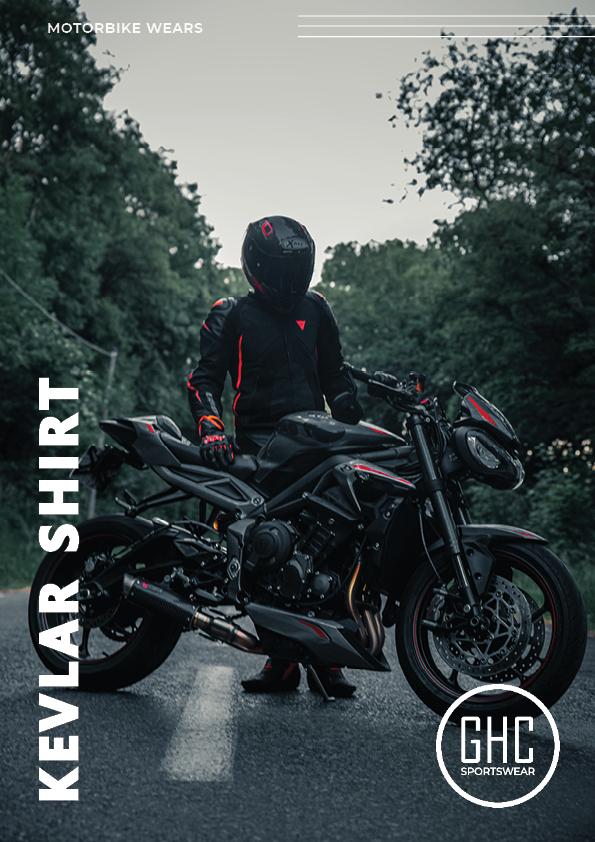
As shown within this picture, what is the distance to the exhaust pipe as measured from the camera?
12.5ft

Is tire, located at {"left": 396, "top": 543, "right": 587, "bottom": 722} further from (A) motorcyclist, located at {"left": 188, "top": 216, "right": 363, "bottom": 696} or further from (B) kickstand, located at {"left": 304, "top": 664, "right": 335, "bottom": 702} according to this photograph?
(A) motorcyclist, located at {"left": 188, "top": 216, "right": 363, "bottom": 696}

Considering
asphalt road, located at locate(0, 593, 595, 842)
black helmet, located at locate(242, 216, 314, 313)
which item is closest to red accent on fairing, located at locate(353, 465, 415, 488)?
asphalt road, located at locate(0, 593, 595, 842)

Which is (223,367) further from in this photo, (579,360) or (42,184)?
(42,184)

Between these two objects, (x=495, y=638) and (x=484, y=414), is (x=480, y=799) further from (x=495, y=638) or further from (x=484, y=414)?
(x=484, y=414)

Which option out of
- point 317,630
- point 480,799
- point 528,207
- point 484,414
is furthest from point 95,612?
point 528,207

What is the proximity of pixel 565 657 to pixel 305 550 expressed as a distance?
3.70 ft

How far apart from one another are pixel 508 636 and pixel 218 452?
154 cm

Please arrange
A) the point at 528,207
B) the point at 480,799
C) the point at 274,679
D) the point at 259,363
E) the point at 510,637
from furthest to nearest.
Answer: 1. the point at 528,207
2. the point at 259,363
3. the point at 274,679
4. the point at 510,637
5. the point at 480,799

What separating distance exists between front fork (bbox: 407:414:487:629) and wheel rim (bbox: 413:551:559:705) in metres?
0.09

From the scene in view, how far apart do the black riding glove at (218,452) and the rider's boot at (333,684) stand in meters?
1.07

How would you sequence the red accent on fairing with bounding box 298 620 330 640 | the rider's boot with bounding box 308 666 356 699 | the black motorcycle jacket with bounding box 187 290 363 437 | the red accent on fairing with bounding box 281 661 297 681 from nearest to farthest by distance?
1. the red accent on fairing with bounding box 298 620 330 640
2. the rider's boot with bounding box 308 666 356 699
3. the red accent on fairing with bounding box 281 661 297 681
4. the black motorcycle jacket with bounding box 187 290 363 437

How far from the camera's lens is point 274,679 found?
4.37 m

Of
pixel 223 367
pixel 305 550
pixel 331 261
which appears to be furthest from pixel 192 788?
pixel 331 261

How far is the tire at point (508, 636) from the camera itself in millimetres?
3285
